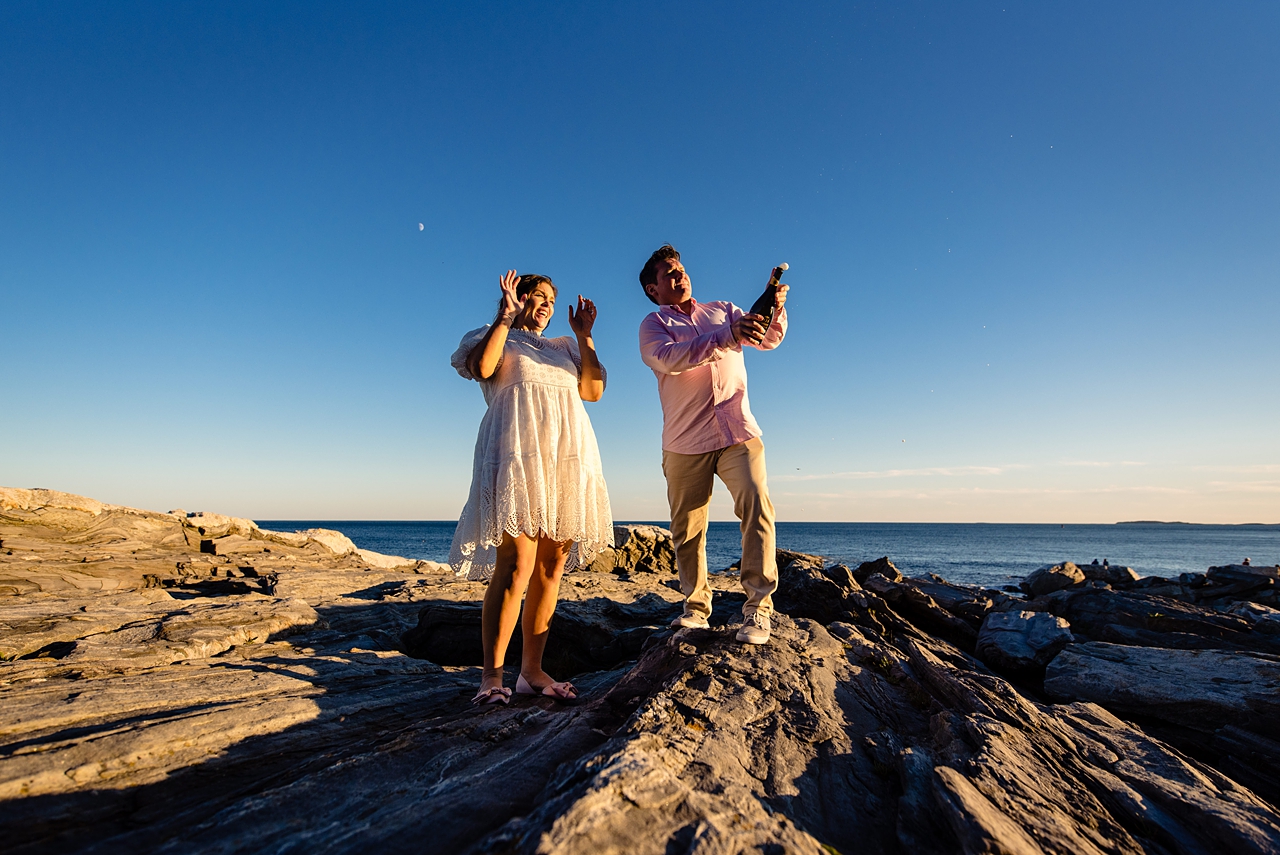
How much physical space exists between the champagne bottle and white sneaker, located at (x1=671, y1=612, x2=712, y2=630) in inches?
87.2

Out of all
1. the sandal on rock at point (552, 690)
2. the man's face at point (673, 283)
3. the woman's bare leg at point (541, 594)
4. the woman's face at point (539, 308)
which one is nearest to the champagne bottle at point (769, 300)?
the man's face at point (673, 283)

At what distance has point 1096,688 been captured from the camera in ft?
14.4

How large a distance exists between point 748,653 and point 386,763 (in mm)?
2230

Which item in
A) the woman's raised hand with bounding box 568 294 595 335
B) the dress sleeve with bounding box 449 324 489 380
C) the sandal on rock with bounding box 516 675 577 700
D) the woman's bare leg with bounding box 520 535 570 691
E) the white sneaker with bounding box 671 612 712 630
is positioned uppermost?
the woman's raised hand with bounding box 568 294 595 335

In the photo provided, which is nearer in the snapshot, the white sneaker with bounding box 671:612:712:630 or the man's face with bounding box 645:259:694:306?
the white sneaker with bounding box 671:612:712:630

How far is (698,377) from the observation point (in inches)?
174

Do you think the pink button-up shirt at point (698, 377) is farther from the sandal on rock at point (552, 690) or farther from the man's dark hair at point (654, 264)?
the sandal on rock at point (552, 690)

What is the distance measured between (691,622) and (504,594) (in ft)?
4.91

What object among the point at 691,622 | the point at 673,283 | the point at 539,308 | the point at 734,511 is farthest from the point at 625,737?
the point at 673,283

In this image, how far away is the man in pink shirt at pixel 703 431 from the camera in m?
4.17

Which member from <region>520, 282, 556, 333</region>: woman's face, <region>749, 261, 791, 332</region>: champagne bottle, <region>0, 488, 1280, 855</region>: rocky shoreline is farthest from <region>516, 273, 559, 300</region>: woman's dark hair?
<region>0, 488, 1280, 855</region>: rocky shoreline

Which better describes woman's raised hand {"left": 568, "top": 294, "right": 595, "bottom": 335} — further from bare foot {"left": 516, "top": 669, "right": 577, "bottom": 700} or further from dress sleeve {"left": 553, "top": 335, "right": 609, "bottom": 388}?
bare foot {"left": 516, "top": 669, "right": 577, "bottom": 700}

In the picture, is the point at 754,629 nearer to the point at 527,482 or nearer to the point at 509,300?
the point at 527,482

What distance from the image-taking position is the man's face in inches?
182
